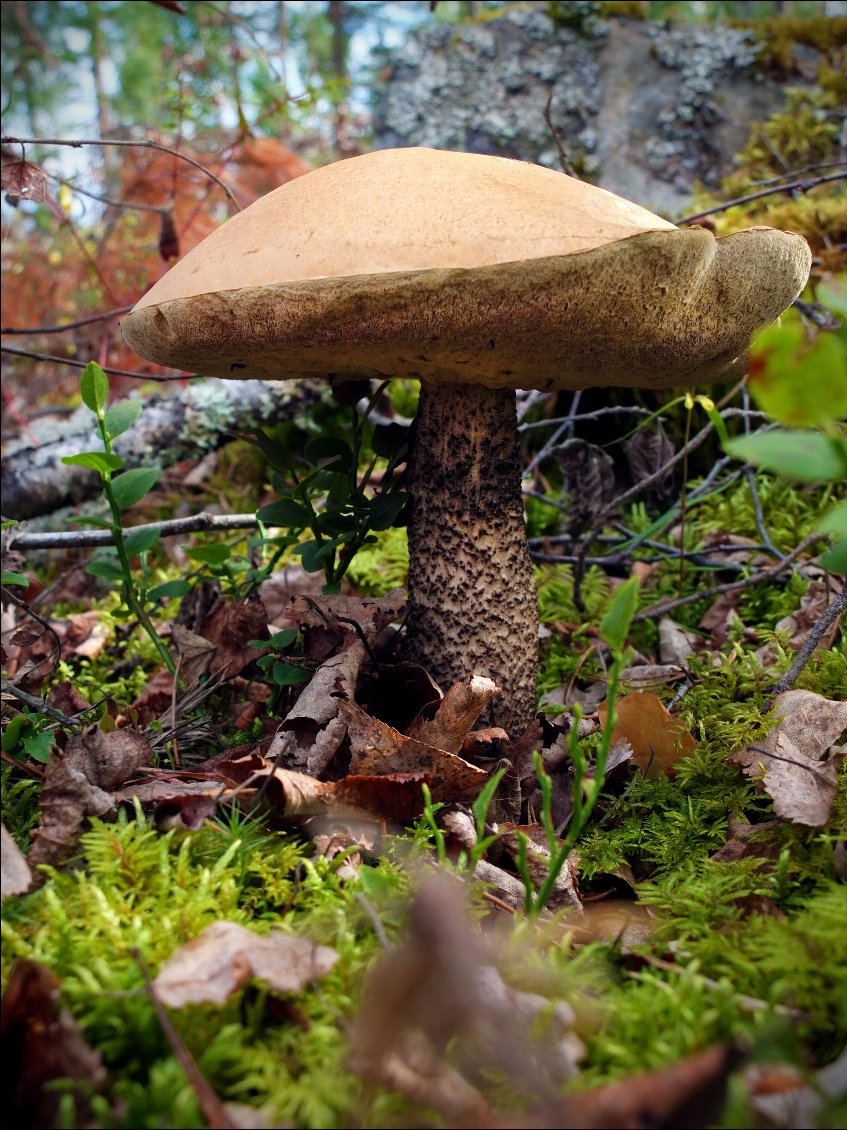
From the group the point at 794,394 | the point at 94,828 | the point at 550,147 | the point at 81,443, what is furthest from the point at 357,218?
the point at 550,147

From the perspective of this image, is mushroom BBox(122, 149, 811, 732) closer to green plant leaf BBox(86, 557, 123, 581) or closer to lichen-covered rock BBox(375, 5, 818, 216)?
green plant leaf BBox(86, 557, 123, 581)

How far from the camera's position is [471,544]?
1.88m

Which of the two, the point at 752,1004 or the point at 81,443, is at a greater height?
the point at 81,443

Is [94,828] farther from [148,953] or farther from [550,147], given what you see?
[550,147]

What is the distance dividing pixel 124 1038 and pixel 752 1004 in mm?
733

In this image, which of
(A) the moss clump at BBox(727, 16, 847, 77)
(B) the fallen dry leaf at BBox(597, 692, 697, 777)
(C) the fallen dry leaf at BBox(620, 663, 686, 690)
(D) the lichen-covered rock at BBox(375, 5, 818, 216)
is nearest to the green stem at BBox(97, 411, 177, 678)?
(B) the fallen dry leaf at BBox(597, 692, 697, 777)

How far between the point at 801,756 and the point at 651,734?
32cm

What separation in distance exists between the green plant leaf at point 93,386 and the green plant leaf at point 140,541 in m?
0.33

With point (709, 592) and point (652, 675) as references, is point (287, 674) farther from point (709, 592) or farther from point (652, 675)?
point (709, 592)

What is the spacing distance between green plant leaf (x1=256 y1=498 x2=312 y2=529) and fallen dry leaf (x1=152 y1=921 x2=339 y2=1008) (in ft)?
3.33

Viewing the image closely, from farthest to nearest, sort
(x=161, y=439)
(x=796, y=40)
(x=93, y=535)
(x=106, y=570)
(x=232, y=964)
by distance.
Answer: (x=796, y=40)
(x=161, y=439)
(x=93, y=535)
(x=106, y=570)
(x=232, y=964)

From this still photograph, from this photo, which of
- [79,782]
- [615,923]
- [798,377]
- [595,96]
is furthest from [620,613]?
[595,96]

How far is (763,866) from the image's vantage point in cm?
129

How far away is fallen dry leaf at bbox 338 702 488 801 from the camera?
58.1 inches
